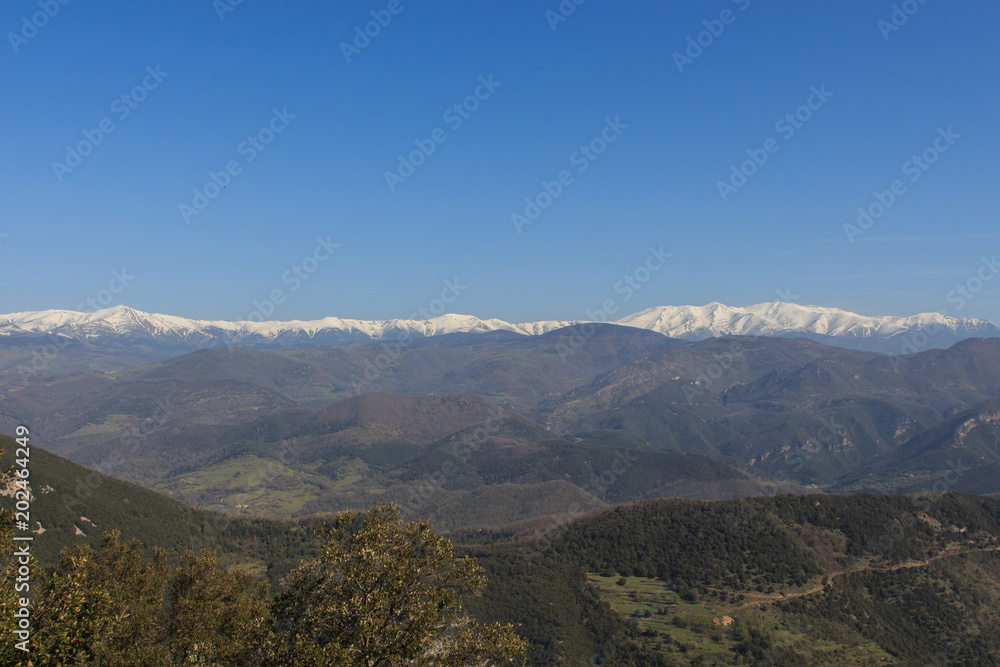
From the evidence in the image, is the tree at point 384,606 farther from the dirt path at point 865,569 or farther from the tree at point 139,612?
the dirt path at point 865,569

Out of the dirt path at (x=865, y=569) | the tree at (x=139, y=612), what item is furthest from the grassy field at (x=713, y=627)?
the tree at (x=139, y=612)

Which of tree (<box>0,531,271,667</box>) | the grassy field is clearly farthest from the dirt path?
tree (<box>0,531,271,667</box>)

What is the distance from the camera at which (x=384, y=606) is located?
77.7ft

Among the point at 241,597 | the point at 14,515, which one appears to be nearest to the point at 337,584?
the point at 14,515

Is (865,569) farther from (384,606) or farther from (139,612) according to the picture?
(139,612)

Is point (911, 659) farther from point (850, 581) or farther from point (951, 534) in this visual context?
point (951, 534)

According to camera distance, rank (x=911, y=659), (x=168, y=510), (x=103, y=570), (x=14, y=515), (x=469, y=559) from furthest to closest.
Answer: (x=168, y=510)
(x=911, y=659)
(x=103, y=570)
(x=469, y=559)
(x=14, y=515)

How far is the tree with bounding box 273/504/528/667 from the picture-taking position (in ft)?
74.0

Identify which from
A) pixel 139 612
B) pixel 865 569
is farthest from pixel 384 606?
pixel 865 569

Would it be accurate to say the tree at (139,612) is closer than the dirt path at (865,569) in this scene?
Yes

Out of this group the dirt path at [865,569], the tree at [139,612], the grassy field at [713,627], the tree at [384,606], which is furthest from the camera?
the dirt path at [865,569]

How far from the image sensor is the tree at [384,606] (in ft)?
74.0

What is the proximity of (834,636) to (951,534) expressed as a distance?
6187 centimetres

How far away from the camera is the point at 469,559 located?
25734 millimetres
